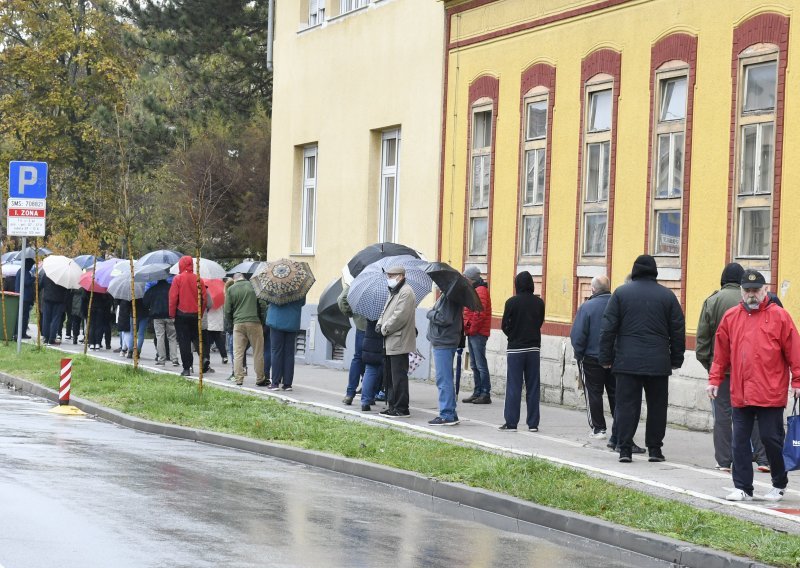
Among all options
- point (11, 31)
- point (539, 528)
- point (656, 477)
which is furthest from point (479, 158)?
point (11, 31)

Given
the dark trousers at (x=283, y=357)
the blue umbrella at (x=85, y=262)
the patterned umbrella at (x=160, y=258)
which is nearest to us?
the dark trousers at (x=283, y=357)

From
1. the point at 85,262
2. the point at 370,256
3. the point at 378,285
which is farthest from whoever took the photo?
the point at 85,262

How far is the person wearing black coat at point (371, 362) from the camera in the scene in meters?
18.3

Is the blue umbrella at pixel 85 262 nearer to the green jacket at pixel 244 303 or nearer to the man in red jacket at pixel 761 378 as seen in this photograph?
the green jacket at pixel 244 303

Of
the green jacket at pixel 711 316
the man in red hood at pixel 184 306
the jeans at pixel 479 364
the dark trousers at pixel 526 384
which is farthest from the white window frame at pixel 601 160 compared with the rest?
the man in red hood at pixel 184 306

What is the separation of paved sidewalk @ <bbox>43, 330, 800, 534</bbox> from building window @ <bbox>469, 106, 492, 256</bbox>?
7.78ft

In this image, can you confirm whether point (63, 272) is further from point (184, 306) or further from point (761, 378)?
point (761, 378)

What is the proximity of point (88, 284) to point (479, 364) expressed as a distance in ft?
35.8

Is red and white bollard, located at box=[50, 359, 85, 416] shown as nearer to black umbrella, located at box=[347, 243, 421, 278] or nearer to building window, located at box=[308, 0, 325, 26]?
black umbrella, located at box=[347, 243, 421, 278]

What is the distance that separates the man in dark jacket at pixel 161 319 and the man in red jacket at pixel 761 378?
47.5ft

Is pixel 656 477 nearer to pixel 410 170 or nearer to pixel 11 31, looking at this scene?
pixel 410 170

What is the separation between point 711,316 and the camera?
13.4 meters

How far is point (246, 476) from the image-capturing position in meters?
12.5

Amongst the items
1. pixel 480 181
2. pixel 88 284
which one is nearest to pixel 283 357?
pixel 480 181
